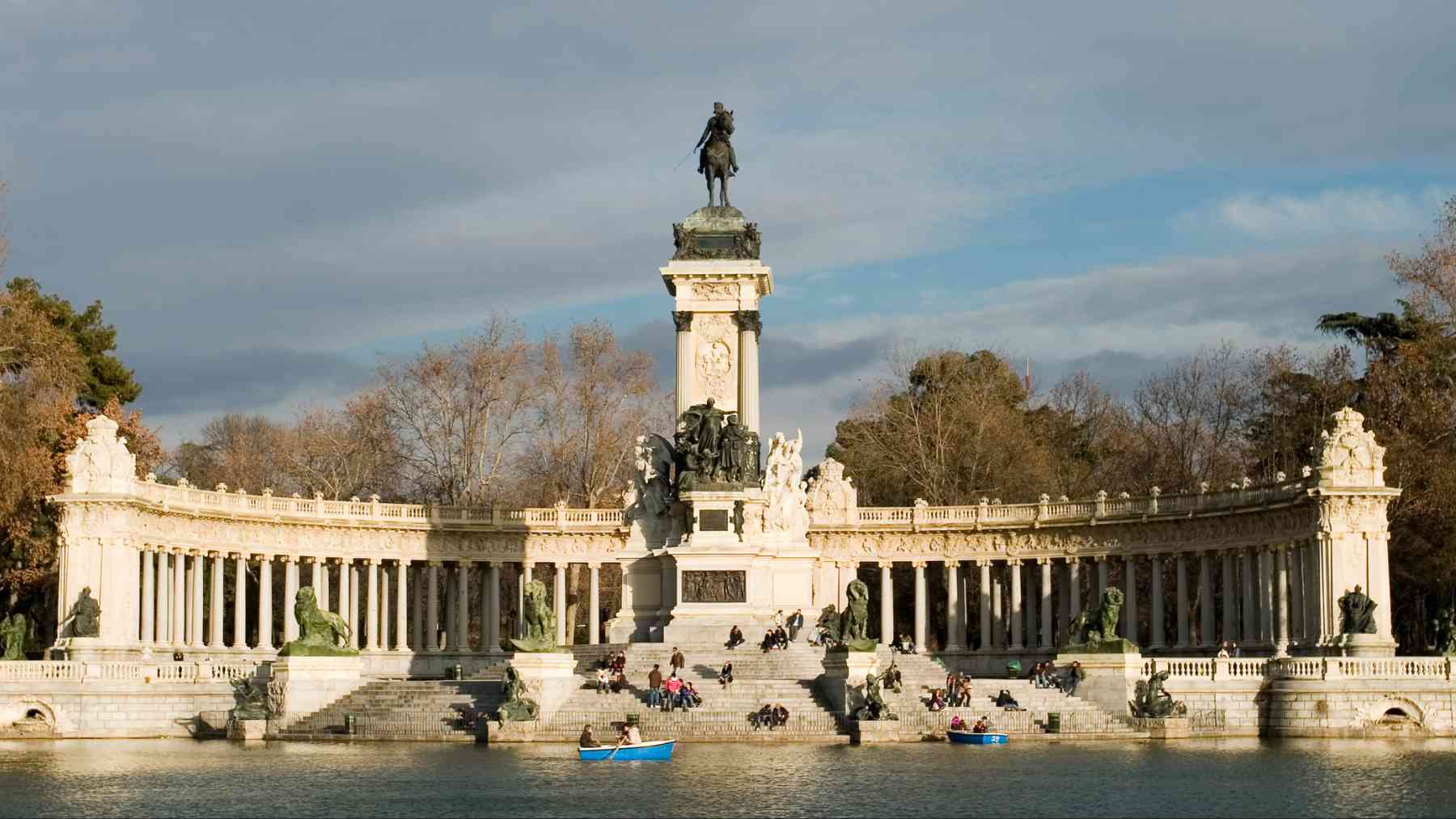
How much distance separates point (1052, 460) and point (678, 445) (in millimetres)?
35960

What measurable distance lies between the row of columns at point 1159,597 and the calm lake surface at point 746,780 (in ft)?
58.2

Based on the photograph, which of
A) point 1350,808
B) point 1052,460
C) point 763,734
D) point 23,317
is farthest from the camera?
point 1052,460

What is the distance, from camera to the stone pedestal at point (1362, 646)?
60.2 m

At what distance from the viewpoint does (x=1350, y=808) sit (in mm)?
34750

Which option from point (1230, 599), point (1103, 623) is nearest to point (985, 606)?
point (1230, 599)

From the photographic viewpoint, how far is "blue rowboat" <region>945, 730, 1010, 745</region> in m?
50.6

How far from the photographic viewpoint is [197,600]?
7488 centimetres

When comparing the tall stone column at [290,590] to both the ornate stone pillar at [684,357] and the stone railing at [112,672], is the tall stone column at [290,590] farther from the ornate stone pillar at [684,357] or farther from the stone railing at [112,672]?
the ornate stone pillar at [684,357]

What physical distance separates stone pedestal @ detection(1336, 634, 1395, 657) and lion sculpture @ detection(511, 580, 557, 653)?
72.5 ft

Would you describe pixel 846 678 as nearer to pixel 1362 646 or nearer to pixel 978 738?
pixel 978 738

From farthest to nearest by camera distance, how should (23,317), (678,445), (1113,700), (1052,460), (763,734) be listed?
(1052,460) → (23,317) → (678,445) → (1113,700) → (763,734)

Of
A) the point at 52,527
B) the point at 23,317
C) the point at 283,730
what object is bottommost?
the point at 283,730

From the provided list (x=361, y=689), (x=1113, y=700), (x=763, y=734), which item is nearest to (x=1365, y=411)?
(x=1113, y=700)

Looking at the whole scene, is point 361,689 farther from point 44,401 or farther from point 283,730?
point 44,401
